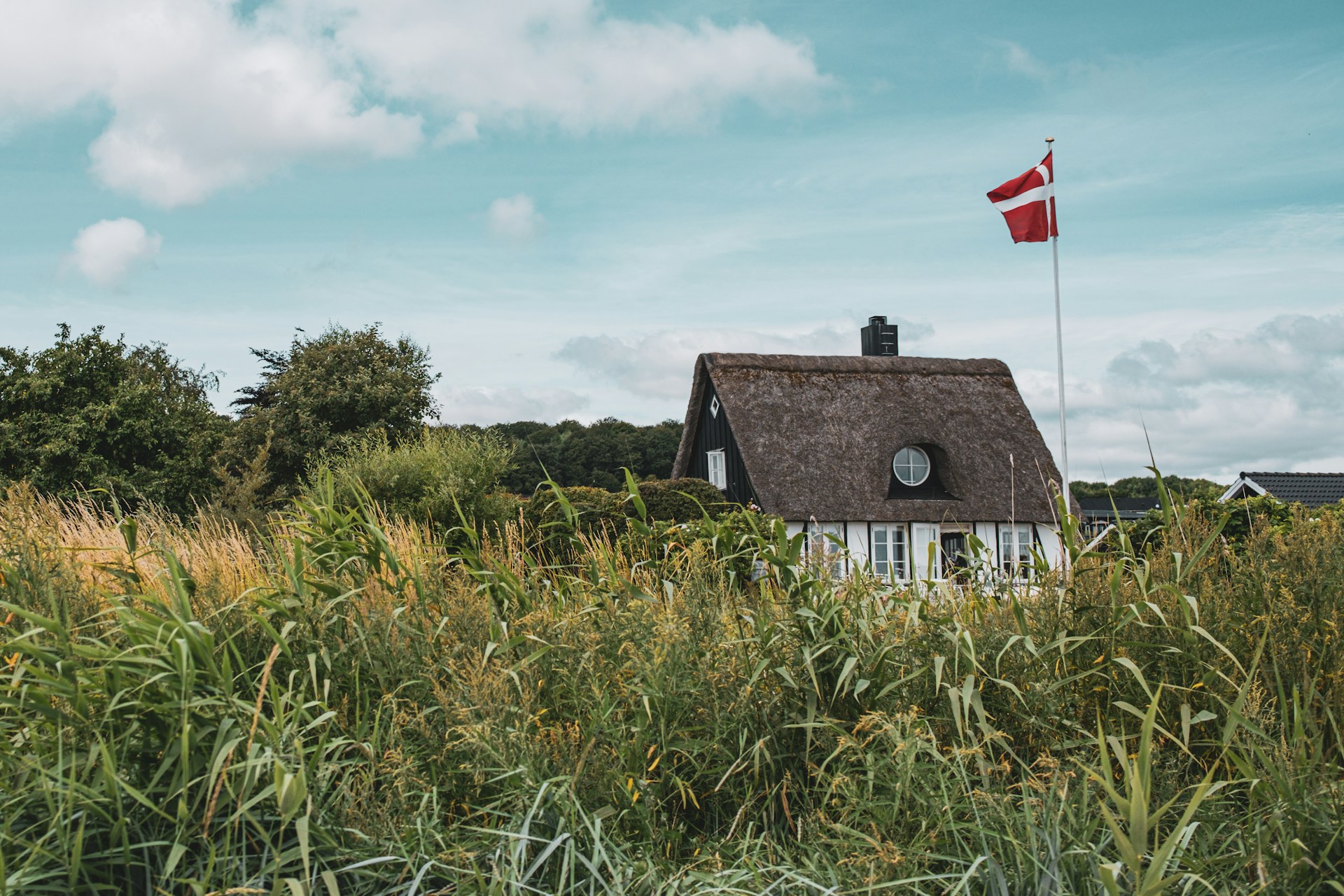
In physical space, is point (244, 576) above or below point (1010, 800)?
above

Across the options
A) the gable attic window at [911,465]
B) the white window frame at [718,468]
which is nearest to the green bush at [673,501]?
the white window frame at [718,468]

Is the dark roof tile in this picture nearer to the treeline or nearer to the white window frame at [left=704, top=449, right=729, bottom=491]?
the white window frame at [left=704, top=449, right=729, bottom=491]

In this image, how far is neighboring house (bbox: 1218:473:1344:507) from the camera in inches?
790

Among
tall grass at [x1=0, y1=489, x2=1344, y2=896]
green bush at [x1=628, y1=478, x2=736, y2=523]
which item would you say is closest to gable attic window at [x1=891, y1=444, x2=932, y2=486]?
green bush at [x1=628, y1=478, x2=736, y2=523]

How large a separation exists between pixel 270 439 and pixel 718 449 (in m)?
10.8

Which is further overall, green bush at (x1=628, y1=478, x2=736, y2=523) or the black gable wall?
the black gable wall

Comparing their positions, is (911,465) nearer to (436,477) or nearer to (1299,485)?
(1299,485)

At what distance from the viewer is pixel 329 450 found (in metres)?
25.4

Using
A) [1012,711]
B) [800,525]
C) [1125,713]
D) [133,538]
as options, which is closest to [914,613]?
[1012,711]

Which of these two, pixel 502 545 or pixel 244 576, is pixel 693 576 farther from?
pixel 244 576

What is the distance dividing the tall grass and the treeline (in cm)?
620

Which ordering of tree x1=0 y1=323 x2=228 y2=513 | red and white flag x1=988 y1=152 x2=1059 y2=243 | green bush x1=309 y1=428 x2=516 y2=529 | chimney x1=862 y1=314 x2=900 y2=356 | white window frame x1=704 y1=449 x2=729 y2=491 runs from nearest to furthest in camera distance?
red and white flag x1=988 y1=152 x2=1059 y2=243
green bush x1=309 y1=428 x2=516 y2=529
tree x1=0 y1=323 x2=228 y2=513
white window frame x1=704 y1=449 x2=729 y2=491
chimney x1=862 y1=314 x2=900 y2=356

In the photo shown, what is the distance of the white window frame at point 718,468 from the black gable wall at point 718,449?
5cm

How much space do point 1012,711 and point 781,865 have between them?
104 centimetres
